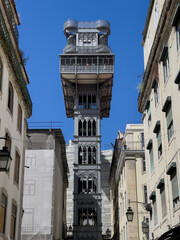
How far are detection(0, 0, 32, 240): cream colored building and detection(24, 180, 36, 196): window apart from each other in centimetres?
1614

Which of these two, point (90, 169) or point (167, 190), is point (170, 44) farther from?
point (90, 169)

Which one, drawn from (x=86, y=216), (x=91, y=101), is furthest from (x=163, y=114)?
(x=91, y=101)

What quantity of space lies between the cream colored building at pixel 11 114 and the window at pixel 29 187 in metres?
16.1

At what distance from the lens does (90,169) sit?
59438 millimetres

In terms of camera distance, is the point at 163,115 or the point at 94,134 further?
the point at 94,134

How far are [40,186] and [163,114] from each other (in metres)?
24.1

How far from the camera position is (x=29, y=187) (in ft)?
129

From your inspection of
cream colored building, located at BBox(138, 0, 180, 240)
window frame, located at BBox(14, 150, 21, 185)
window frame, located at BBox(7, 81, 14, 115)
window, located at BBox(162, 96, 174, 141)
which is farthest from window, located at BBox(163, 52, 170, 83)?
window frame, located at BBox(14, 150, 21, 185)

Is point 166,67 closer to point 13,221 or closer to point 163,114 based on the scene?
point 163,114

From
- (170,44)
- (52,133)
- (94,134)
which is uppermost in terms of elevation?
(94,134)

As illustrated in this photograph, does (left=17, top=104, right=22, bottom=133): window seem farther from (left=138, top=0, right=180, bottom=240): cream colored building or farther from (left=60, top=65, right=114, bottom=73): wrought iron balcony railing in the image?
(left=60, top=65, right=114, bottom=73): wrought iron balcony railing

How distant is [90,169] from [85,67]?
16.2 m

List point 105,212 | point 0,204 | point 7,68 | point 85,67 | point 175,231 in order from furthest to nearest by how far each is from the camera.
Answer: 1. point 105,212
2. point 85,67
3. point 7,68
4. point 0,204
5. point 175,231

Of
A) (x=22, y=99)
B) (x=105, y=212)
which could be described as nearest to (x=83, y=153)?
(x=105, y=212)
